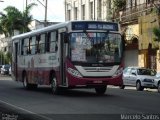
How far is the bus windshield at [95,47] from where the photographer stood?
24062 millimetres

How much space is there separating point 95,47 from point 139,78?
482 inches

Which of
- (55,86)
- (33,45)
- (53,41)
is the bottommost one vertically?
(55,86)

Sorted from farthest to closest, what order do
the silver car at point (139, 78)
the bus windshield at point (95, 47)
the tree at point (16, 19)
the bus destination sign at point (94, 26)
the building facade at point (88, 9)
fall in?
1. the tree at point (16, 19)
2. the building facade at point (88, 9)
3. the silver car at point (139, 78)
4. the bus destination sign at point (94, 26)
5. the bus windshield at point (95, 47)

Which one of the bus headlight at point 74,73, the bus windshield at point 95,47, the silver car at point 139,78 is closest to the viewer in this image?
the bus headlight at point 74,73

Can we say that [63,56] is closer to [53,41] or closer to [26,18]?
[53,41]

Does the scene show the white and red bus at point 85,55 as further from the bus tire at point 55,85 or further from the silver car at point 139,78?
the silver car at point 139,78

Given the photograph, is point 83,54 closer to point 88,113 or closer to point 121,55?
point 121,55

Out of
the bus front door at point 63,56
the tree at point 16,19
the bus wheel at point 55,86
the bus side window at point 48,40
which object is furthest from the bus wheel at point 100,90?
the tree at point 16,19

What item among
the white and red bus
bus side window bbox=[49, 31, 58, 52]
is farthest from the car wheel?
bus side window bbox=[49, 31, 58, 52]

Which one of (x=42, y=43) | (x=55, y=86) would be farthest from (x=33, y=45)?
(x=55, y=86)

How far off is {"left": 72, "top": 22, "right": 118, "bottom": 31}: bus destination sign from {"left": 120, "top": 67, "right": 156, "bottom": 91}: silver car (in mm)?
11351

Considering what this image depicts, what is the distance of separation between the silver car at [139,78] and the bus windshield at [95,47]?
11.3 m

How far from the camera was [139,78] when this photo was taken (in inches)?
1416

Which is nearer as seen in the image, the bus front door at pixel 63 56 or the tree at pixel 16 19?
the bus front door at pixel 63 56
